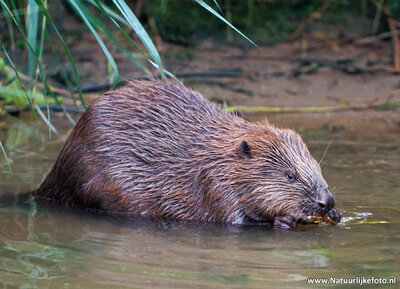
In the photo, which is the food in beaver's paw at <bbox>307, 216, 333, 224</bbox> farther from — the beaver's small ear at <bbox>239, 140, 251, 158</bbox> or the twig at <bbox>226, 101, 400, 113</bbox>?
the twig at <bbox>226, 101, 400, 113</bbox>

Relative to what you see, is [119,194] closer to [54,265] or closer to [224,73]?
[54,265]

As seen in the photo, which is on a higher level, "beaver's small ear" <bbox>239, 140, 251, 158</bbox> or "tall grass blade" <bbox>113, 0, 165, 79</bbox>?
"tall grass blade" <bbox>113, 0, 165, 79</bbox>

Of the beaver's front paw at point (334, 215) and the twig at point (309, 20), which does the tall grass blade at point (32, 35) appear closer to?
the beaver's front paw at point (334, 215)

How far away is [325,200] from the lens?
151 inches

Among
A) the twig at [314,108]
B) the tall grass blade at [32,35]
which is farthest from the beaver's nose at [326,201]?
the twig at [314,108]

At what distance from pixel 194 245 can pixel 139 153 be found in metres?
0.95

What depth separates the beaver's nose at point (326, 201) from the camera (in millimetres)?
3809

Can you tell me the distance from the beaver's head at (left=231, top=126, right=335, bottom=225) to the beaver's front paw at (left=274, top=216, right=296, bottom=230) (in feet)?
0.09

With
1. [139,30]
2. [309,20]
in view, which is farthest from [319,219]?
[309,20]

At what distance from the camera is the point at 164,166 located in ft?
13.8

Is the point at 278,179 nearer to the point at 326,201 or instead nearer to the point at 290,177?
the point at 290,177

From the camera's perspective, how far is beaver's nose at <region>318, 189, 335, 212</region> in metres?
3.81

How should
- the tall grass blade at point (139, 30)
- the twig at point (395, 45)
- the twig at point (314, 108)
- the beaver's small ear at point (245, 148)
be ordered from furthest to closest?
the twig at point (395, 45)
the twig at point (314, 108)
the beaver's small ear at point (245, 148)
the tall grass blade at point (139, 30)

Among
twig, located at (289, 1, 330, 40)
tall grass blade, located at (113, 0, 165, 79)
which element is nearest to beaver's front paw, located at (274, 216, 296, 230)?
tall grass blade, located at (113, 0, 165, 79)
